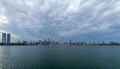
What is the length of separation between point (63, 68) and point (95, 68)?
12734mm

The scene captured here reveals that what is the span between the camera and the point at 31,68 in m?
43.0

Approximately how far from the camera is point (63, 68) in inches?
1716

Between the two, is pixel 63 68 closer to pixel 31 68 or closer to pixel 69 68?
pixel 69 68

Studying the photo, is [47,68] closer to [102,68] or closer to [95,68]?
[95,68]

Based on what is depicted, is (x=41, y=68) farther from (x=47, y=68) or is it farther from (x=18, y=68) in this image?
(x=18, y=68)

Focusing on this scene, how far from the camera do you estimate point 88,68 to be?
43.6m

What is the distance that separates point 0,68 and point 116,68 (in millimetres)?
45473

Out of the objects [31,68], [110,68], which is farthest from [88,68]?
[31,68]

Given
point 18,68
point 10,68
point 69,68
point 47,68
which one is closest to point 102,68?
point 69,68

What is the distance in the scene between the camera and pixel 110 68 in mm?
43938

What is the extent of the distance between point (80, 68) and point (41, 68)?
51.0 ft

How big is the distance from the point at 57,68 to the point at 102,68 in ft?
59.1

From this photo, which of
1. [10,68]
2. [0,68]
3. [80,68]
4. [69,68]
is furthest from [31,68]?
[80,68]

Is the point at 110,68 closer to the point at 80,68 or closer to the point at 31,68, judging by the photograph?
the point at 80,68
